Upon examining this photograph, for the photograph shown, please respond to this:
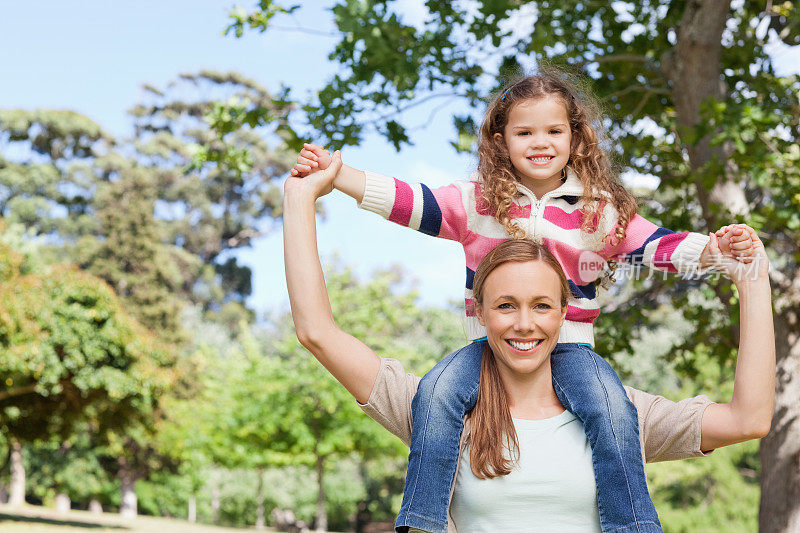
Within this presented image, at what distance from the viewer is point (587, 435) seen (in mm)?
1974

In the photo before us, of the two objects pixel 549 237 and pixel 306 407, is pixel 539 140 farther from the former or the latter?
pixel 306 407

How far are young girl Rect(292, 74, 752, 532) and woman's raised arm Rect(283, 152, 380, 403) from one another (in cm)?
11

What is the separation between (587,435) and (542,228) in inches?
22.5

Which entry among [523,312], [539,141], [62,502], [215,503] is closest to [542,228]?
[539,141]

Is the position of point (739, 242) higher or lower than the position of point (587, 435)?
higher

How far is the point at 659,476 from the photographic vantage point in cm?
1716

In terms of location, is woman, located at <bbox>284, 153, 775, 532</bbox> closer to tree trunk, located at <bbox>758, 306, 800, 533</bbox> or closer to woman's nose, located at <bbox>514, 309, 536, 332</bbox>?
woman's nose, located at <bbox>514, 309, 536, 332</bbox>

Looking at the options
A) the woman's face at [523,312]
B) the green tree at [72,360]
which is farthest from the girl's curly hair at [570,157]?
the green tree at [72,360]

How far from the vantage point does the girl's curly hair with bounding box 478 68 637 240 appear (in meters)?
2.22

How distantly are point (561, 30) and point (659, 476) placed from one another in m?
12.7

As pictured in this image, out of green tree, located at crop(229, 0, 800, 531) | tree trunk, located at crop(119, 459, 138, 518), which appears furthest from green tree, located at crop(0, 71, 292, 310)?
green tree, located at crop(229, 0, 800, 531)

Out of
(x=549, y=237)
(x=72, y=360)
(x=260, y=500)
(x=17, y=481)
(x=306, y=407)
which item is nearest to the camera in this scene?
(x=549, y=237)

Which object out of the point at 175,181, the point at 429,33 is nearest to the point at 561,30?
the point at 429,33

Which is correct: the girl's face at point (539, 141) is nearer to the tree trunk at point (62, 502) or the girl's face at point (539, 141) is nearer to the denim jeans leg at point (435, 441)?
the denim jeans leg at point (435, 441)
